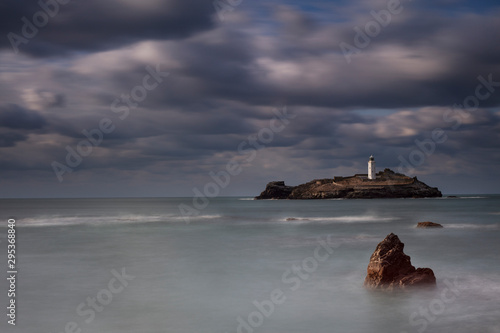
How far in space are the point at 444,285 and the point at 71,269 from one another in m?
15.4

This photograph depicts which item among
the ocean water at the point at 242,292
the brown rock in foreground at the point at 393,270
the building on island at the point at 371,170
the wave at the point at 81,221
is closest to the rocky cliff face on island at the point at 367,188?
the building on island at the point at 371,170

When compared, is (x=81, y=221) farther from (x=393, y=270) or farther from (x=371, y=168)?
(x=371, y=168)

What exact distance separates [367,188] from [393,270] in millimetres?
163795

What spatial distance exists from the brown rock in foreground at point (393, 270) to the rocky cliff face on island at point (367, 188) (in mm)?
162543

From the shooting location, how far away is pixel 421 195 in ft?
607

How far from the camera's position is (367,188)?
568 ft

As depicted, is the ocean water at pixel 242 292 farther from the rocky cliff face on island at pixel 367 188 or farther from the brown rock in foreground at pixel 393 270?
the rocky cliff face on island at pixel 367 188

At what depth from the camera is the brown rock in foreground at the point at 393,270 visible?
1428cm

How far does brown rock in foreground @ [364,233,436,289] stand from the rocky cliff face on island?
6399 inches

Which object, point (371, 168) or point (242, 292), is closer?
point (242, 292)

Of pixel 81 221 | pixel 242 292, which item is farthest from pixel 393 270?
pixel 81 221

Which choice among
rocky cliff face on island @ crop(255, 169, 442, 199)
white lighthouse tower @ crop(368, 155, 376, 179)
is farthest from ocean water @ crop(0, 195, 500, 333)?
rocky cliff face on island @ crop(255, 169, 442, 199)

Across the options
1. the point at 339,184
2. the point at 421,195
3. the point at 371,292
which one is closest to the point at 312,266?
the point at 371,292

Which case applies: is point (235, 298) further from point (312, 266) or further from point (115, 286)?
point (312, 266)
